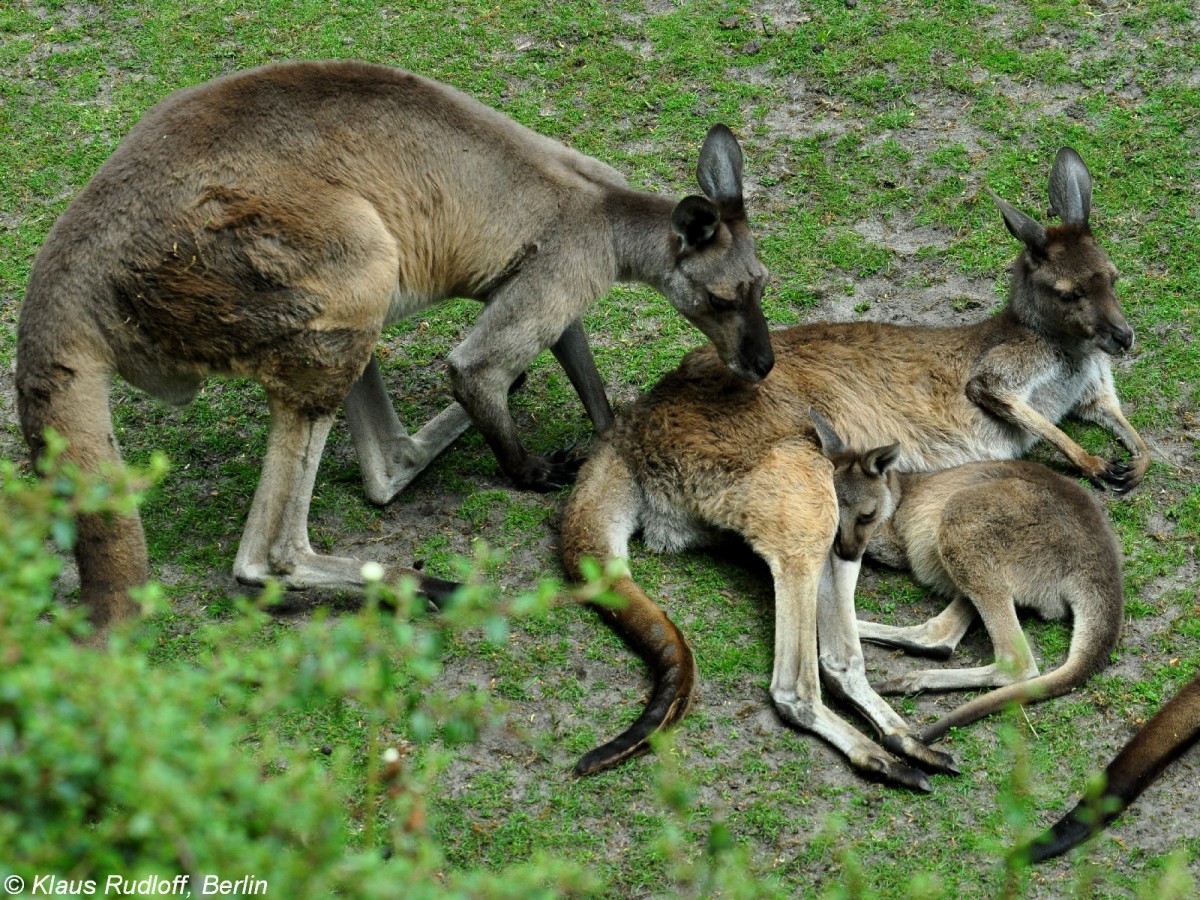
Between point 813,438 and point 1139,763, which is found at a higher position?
point 813,438

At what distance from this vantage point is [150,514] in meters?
5.42

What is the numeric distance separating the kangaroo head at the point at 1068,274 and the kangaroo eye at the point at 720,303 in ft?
4.36

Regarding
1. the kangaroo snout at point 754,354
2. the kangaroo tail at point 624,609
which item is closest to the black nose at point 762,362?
the kangaroo snout at point 754,354

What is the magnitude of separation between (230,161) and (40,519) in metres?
2.92

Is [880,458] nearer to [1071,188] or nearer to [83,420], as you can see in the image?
[1071,188]

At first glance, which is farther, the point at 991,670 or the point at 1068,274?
the point at 1068,274

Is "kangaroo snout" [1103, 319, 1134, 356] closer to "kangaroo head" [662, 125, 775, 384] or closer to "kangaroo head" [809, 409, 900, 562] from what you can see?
"kangaroo head" [809, 409, 900, 562]

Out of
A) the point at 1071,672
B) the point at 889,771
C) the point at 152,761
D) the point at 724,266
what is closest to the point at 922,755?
the point at 889,771

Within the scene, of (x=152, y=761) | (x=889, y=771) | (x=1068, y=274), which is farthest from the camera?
(x=1068, y=274)

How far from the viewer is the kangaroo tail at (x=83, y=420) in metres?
4.16

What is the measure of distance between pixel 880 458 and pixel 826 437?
0.22 m

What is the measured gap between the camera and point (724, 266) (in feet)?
17.6

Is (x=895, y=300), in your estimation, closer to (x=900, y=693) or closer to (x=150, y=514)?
(x=900, y=693)

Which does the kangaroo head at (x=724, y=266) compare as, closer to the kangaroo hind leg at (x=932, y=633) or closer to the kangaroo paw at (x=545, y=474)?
the kangaroo paw at (x=545, y=474)
